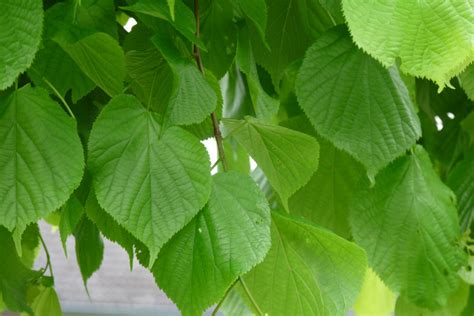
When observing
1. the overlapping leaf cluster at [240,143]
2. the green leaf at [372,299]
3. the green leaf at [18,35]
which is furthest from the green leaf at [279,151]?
the green leaf at [372,299]

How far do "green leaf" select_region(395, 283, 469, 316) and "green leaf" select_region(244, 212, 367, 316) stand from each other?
0.14 meters

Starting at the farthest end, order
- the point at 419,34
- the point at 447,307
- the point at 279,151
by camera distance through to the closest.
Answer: the point at 447,307 → the point at 279,151 → the point at 419,34

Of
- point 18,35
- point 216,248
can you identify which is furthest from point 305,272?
point 18,35

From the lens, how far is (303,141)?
1.27ft

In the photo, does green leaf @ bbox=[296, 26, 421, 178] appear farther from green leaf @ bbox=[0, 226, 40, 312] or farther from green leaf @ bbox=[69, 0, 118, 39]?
green leaf @ bbox=[0, 226, 40, 312]

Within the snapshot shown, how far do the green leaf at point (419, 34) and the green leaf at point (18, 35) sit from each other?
0.11 metres

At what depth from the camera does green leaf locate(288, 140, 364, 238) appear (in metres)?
0.45

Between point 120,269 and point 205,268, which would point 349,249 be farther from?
point 120,269

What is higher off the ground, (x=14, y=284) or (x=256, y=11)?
(x=256, y=11)

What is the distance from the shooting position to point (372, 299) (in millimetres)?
599

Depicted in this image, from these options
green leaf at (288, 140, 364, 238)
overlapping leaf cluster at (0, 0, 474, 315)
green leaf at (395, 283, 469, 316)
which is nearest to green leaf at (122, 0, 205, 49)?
overlapping leaf cluster at (0, 0, 474, 315)

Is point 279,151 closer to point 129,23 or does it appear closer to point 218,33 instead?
point 218,33

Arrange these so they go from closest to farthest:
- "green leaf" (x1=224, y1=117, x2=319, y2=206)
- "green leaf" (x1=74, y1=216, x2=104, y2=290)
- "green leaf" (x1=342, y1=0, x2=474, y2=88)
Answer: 1. "green leaf" (x1=342, y1=0, x2=474, y2=88)
2. "green leaf" (x1=224, y1=117, x2=319, y2=206)
3. "green leaf" (x1=74, y1=216, x2=104, y2=290)

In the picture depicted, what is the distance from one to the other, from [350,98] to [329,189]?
0.08 metres
